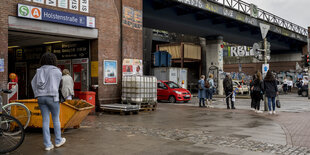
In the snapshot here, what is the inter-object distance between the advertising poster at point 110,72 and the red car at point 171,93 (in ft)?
20.5

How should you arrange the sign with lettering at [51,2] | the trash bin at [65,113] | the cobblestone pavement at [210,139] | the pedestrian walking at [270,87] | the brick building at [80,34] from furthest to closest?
the pedestrian walking at [270,87] < the sign with lettering at [51,2] < the brick building at [80,34] < the trash bin at [65,113] < the cobblestone pavement at [210,139]

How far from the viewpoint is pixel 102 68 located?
13219 mm

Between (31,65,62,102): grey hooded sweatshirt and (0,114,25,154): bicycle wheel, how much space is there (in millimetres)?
665

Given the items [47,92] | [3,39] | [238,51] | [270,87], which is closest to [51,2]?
[3,39]

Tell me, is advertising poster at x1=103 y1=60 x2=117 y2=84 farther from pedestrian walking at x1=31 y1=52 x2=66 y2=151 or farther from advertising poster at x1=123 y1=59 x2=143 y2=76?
pedestrian walking at x1=31 y1=52 x2=66 y2=151

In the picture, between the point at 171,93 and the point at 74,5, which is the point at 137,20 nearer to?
the point at 74,5

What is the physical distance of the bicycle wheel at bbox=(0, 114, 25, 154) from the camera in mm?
5441

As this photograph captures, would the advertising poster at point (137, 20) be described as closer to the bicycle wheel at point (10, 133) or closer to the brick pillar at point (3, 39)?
the brick pillar at point (3, 39)

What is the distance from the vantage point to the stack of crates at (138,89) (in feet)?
42.6

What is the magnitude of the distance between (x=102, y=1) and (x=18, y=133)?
8.94 metres

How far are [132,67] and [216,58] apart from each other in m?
14.6

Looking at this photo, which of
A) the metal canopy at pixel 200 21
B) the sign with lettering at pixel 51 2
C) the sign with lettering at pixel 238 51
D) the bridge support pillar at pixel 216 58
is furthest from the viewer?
the sign with lettering at pixel 238 51

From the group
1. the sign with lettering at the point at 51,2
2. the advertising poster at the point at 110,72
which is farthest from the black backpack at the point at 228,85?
the sign with lettering at the point at 51,2

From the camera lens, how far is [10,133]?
5523 millimetres
